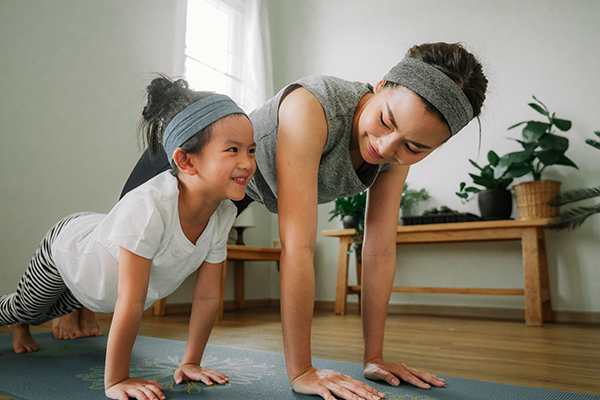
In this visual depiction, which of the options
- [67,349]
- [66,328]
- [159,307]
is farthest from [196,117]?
[159,307]

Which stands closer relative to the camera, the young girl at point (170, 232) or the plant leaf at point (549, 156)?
the young girl at point (170, 232)

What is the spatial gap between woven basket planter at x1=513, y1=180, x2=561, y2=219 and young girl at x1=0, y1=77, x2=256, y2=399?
2.05 m

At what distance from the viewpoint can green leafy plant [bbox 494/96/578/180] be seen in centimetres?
252

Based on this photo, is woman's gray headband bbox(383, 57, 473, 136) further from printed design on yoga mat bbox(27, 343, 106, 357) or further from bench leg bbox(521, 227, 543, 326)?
bench leg bbox(521, 227, 543, 326)

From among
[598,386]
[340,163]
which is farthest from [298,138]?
[598,386]

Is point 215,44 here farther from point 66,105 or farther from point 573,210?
point 573,210

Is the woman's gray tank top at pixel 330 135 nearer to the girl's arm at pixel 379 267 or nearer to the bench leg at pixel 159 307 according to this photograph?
the girl's arm at pixel 379 267

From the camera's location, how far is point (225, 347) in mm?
1571

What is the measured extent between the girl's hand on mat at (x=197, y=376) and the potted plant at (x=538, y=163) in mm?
2179

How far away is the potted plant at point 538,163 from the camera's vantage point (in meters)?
2.52

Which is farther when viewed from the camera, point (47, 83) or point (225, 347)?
point (47, 83)

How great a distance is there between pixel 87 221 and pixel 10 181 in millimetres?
1269

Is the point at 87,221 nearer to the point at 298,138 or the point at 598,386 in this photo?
the point at 298,138

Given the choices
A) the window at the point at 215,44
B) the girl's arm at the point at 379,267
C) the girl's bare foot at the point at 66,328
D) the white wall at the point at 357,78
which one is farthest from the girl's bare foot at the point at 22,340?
the window at the point at 215,44
